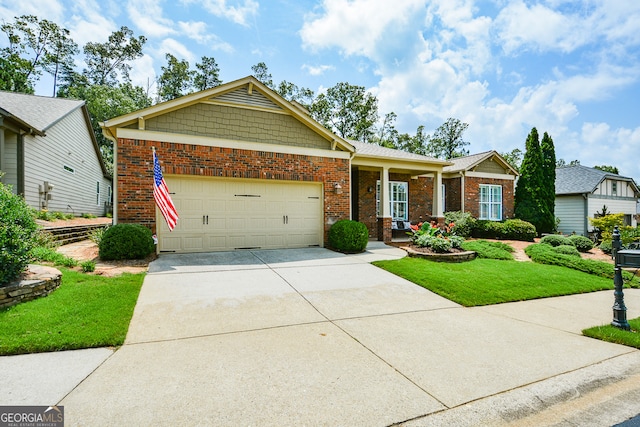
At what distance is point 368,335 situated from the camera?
406cm

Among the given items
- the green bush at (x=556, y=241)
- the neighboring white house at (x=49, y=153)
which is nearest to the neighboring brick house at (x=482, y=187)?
the green bush at (x=556, y=241)

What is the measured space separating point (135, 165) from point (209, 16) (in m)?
4.76

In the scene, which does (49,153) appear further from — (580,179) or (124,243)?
(580,179)

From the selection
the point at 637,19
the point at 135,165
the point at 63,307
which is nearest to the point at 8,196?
the point at 63,307

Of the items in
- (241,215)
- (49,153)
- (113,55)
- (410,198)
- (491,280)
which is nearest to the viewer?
(491,280)

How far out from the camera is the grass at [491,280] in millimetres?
6238

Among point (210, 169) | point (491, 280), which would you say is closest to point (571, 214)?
point (491, 280)

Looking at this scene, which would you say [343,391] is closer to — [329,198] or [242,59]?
[329,198]

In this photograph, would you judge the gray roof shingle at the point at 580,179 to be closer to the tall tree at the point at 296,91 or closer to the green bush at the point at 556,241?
the green bush at the point at 556,241

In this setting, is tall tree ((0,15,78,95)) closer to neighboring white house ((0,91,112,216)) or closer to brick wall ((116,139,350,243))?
neighboring white house ((0,91,112,216))

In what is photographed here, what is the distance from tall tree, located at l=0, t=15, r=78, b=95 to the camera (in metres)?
25.1

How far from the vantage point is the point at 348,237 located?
9898mm

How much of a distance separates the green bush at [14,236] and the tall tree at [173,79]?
31.3m

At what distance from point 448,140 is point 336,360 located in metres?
40.6
